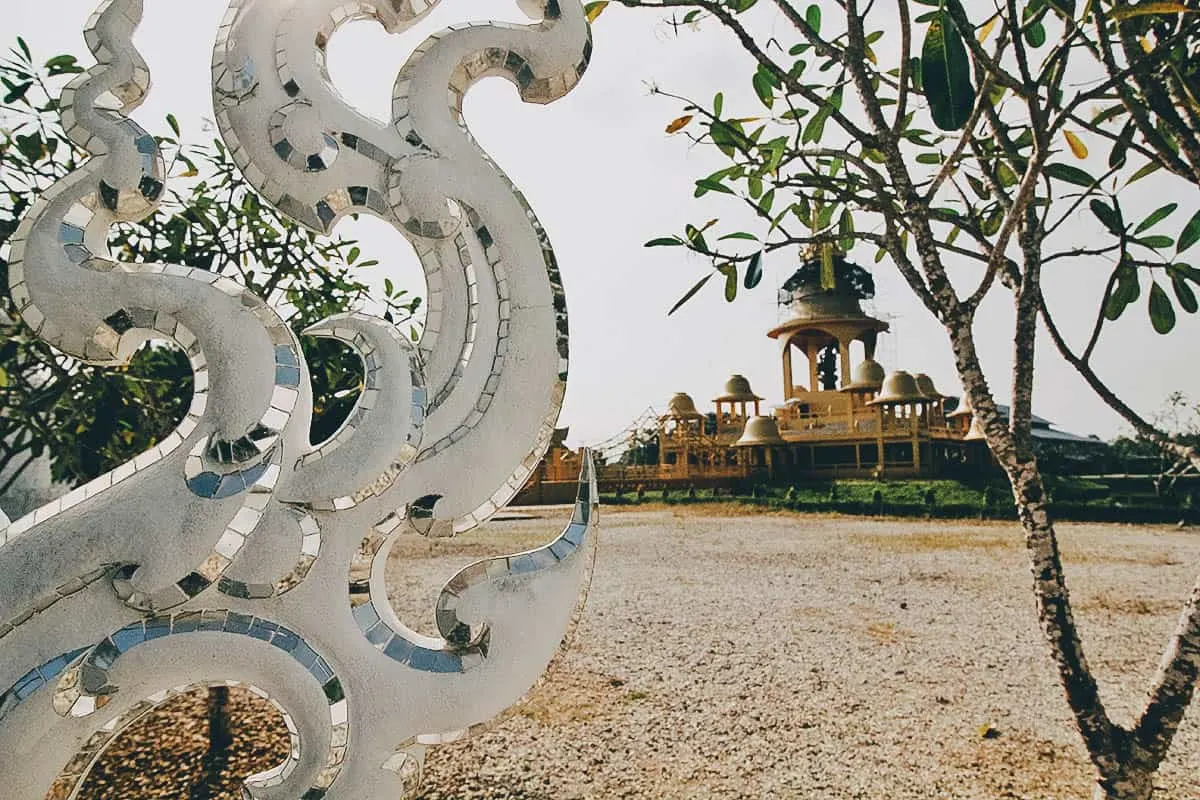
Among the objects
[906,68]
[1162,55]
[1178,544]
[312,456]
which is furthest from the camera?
[1178,544]

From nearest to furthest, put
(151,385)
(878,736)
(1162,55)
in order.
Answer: (1162,55)
(151,385)
(878,736)

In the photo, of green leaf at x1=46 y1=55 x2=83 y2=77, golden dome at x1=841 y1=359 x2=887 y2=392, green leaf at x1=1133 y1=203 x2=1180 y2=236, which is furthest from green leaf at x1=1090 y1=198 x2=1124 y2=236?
golden dome at x1=841 y1=359 x2=887 y2=392

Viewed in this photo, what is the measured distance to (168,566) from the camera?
854 millimetres

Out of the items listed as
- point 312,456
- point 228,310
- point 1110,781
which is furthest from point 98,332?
point 1110,781

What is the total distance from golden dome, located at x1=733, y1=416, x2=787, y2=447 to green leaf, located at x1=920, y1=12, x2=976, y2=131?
15305 millimetres

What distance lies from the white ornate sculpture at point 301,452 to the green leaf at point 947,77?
29.2 inches

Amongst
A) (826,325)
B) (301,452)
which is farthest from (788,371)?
(301,452)

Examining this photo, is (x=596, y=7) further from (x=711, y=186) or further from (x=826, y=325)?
(x=826, y=325)

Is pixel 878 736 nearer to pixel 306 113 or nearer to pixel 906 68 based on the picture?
pixel 906 68

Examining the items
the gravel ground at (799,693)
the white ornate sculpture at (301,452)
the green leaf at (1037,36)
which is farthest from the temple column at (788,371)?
the white ornate sculpture at (301,452)

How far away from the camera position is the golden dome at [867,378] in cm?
1789

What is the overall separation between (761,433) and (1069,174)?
14.9m

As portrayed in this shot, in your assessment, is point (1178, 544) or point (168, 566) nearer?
point (168, 566)

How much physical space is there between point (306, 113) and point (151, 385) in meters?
2.07
